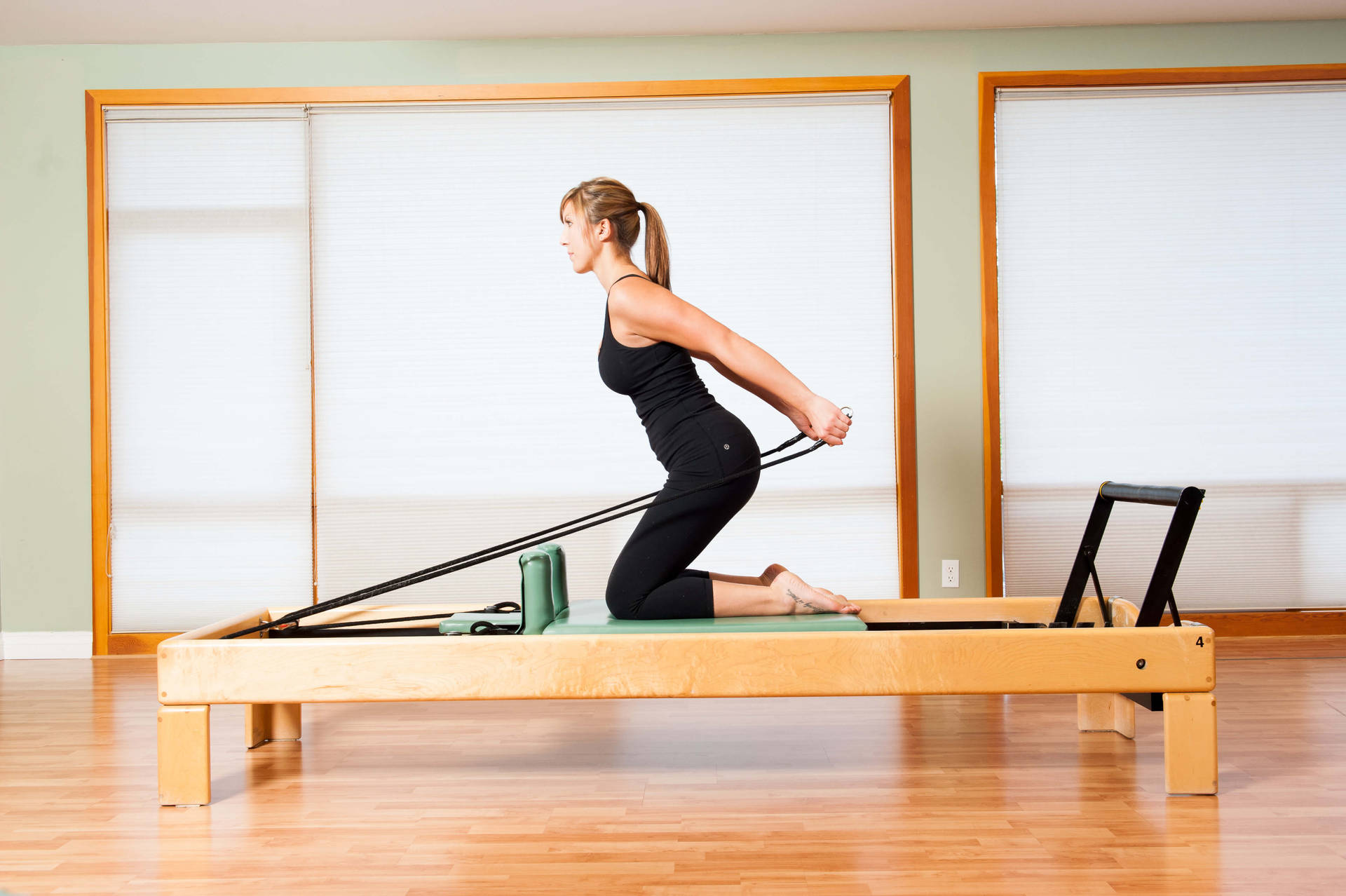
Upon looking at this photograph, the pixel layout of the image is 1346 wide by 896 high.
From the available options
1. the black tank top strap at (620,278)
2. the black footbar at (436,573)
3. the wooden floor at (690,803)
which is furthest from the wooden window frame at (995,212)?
the black tank top strap at (620,278)

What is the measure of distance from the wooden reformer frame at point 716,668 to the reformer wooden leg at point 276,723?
51 centimetres

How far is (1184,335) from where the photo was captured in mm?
4023

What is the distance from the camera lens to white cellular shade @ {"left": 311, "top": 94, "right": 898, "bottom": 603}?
13.2 feet

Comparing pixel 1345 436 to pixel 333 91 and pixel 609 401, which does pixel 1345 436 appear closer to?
pixel 609 401

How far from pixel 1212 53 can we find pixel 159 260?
14.2ft

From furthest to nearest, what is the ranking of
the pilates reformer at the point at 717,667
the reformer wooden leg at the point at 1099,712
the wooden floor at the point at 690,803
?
the reformer wooden leg at the point at 1099,712, the pilates reformer at the point at 717,667, the wooden floor at the point at 690,803

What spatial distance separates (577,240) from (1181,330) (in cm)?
291

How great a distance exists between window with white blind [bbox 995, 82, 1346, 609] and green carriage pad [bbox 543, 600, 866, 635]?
A: 2182 mm

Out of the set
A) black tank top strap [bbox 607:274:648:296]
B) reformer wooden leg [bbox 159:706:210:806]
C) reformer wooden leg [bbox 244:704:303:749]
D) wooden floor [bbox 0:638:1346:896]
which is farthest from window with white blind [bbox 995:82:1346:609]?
reformer wooden leg [bbox 159:706:210:806]

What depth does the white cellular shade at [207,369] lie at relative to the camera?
402cm

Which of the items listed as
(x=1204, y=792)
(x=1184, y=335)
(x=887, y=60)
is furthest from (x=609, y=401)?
(x=1204, y=792)

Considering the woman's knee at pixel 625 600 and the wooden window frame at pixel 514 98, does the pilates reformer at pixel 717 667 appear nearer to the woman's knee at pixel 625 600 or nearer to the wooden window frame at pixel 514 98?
the woman's knee at pixel 625 600

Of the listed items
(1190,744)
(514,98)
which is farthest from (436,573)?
(514,98)

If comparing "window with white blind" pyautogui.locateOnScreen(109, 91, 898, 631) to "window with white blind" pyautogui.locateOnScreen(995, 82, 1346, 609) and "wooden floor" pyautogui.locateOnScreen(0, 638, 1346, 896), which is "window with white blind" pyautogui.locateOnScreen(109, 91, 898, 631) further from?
"wooden floor" pyautogui.locateOnScreen(0, 638, 1346, 896)
